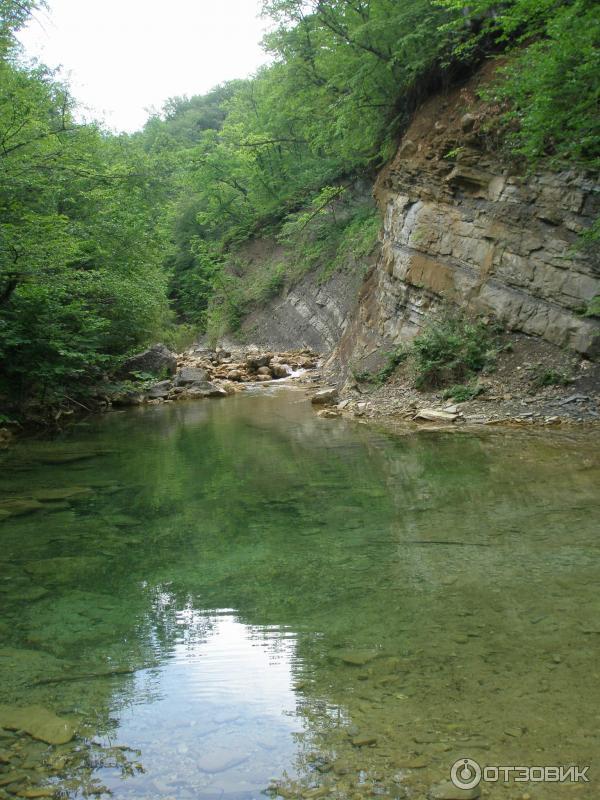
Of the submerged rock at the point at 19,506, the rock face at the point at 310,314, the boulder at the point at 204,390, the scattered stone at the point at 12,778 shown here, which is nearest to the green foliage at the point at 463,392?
the submerged rock at the point at 19,506

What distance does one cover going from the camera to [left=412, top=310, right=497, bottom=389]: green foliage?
40.5 feet

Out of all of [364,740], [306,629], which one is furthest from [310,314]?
[364,740]

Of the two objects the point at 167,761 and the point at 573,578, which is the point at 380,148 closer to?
the point at 573,578

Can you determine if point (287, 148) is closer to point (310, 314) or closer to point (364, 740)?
point (310, 314)

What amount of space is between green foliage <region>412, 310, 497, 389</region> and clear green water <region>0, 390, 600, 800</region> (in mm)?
5036

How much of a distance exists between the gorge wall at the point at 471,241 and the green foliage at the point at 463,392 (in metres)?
1.50

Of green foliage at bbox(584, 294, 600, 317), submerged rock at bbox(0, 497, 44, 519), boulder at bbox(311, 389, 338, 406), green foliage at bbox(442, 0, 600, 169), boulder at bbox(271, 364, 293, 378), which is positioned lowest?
boulder at bbox(271, 364, 293, 378)

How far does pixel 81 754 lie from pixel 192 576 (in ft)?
6.62

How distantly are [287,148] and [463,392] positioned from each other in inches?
913

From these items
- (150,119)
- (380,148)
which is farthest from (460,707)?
(150,119)

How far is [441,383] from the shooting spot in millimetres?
12648

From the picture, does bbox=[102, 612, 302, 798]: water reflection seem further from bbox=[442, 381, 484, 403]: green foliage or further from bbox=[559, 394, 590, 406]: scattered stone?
Result: bbox=[442, 381, 484, 403]: green foliage

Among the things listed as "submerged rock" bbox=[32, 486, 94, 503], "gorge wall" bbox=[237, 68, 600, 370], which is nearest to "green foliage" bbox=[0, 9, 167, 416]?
"submerged rock" bbox=[32, 486, 94, 503]

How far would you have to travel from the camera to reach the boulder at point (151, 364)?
18.9 meters
